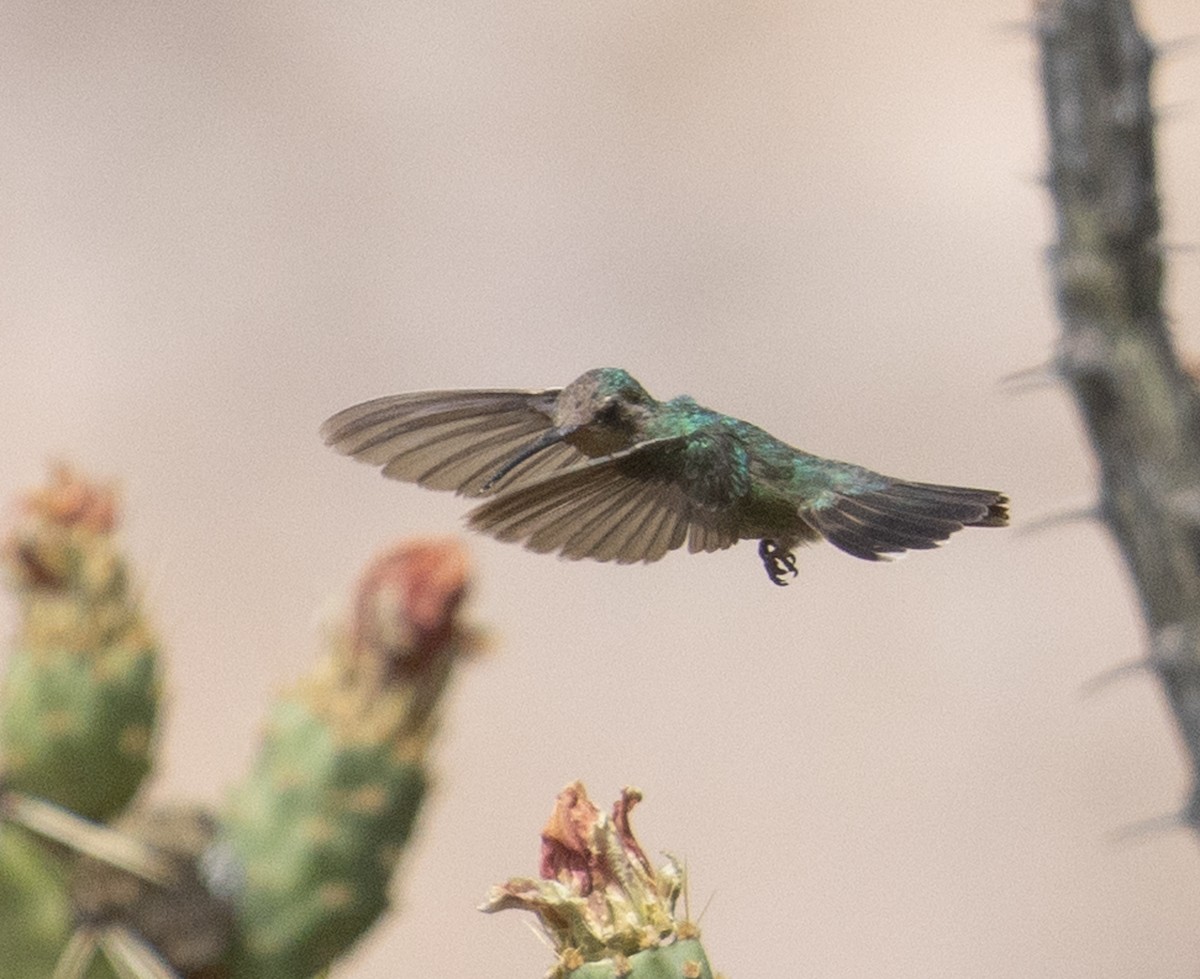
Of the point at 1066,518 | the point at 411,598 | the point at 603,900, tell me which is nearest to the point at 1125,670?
the point at 1066,518

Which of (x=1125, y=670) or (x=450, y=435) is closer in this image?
(x=450, y=435)

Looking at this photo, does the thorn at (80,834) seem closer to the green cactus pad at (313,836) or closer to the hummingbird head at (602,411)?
the green cactus pad at (313,836)

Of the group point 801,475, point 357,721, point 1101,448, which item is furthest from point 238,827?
point 1101,448

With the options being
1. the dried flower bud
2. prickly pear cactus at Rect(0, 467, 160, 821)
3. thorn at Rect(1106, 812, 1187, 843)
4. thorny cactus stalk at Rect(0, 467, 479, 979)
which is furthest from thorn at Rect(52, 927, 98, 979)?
thorn at Rect(1106, 812, 1187, 843)

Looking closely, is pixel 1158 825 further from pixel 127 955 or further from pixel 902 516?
pixel 902 516

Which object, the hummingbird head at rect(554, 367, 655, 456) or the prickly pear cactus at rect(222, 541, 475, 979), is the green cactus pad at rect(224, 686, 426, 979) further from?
the hummingbird head at rect(554, 367, 655, 456)

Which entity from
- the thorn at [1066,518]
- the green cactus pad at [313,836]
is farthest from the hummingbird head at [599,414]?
the thorn at [1066,518]

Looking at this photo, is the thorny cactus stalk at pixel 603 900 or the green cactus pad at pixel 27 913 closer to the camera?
the thorny cactus stalk at pixel 603 900
